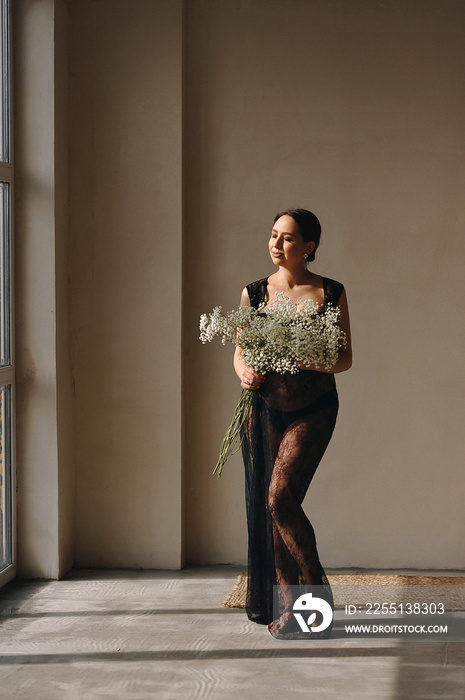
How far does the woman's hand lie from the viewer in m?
3.59

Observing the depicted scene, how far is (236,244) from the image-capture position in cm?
474

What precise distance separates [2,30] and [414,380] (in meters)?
3.02

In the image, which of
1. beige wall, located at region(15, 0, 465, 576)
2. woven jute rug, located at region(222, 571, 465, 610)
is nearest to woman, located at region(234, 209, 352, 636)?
woven jute rug, located at region(222, 571, 465, 610)

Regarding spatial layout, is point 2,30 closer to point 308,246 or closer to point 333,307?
point 308,246

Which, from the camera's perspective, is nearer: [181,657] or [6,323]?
[181,657]

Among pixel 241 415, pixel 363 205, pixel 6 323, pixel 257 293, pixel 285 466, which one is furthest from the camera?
pixel 363 205

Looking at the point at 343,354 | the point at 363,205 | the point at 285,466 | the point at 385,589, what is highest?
the point at 363,205

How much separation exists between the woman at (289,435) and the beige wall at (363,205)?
1.07 metres

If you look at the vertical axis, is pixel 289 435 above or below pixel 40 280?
below

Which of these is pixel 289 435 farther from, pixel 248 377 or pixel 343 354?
pixel 343 354

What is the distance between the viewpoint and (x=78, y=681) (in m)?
3.16

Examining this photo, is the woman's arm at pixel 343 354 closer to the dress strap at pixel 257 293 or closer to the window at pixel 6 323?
the dress strap at pixel 257 293

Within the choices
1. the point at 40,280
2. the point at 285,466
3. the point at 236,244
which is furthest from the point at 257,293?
the point at 40,280

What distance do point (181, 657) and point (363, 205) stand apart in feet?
8.77
